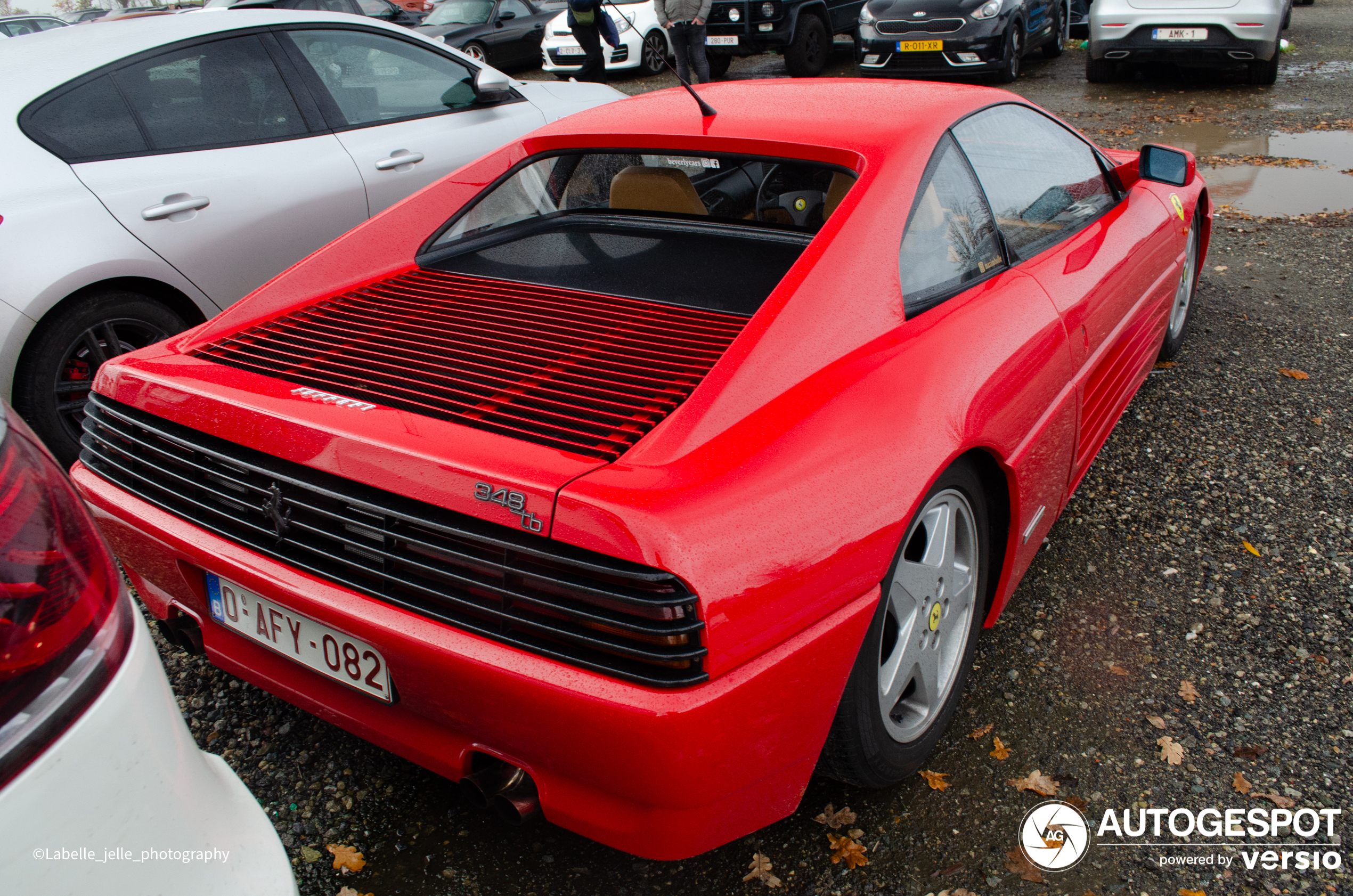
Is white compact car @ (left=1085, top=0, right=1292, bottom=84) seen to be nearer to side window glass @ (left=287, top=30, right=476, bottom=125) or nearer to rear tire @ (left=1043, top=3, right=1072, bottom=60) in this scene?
rear tire @ (left=1043, top=3, right=1072, bottom=60)

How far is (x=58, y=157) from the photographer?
337 centimetres

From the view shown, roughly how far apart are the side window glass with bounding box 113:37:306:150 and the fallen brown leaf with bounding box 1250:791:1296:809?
405 centimetres

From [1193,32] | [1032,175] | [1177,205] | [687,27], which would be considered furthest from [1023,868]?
[1193,32]

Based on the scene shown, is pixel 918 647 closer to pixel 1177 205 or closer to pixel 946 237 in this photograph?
pixel 946 237

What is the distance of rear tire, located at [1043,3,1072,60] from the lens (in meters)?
11.9

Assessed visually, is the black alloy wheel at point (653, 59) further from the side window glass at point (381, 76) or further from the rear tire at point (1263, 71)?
the side window glass at point (381, 76)

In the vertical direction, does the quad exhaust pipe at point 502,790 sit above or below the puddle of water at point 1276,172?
above

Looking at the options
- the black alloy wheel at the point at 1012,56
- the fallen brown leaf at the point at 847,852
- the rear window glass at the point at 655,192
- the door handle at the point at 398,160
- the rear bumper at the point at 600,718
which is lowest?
the black alloy wheel at the point at 1012,56

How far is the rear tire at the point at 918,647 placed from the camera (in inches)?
70.8

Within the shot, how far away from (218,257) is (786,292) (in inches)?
106

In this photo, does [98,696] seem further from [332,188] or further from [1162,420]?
[1162,420]

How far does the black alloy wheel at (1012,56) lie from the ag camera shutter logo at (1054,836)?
9.98m

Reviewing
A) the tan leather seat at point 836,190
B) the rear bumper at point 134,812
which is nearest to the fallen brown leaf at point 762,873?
the rear bumper at point 134,812

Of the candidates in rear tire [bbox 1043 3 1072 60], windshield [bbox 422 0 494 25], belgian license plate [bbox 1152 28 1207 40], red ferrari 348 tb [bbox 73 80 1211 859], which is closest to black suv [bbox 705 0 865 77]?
rear tire [bbox 1043 3 1072 60]
